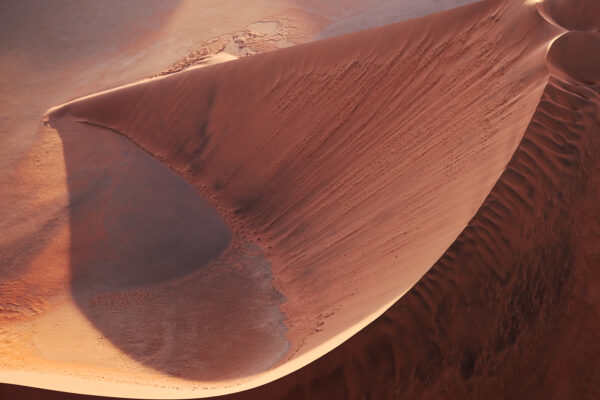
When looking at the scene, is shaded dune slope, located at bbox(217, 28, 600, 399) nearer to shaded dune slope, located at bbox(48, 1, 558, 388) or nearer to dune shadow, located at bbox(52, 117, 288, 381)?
shaded dune slope, located at bbox(48, 1, 558, 388)

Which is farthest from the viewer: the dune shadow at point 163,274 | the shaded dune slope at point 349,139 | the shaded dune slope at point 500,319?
the dune shadow at point 163,274

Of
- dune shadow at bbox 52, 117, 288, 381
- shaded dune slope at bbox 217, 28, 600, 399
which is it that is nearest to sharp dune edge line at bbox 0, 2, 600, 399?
shaded dune slope at bbox 217, 28, 600, 399

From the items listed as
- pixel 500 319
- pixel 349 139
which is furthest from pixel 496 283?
pixel 349 139

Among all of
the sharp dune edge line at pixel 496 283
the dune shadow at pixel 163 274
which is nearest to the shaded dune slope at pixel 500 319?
the sharp dune edge line at pixel 496 283

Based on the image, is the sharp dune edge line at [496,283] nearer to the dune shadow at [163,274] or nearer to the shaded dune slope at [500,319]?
the shaded dune slope at [500,319]

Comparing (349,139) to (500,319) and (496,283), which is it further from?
(500,319)

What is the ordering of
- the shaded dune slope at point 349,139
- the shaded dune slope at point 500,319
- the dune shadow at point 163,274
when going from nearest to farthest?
the shaded dune slope at point 500,319
the shaded dune slope at point 349,139
the dune shadow at point 163,274

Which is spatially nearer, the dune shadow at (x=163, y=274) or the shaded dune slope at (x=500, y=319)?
the shaded dune slope at (x=500, y=319)

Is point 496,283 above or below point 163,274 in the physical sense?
below
